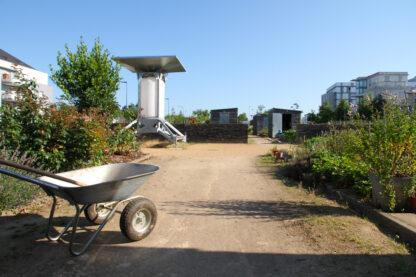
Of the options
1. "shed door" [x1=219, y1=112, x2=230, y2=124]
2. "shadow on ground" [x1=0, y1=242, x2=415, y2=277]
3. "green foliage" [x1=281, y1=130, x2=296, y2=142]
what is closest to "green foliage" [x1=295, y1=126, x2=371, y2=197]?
"shadow on ground" [x1=0, y1=242, x2=415, y2=277]

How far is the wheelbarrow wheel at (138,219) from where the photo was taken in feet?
9.64

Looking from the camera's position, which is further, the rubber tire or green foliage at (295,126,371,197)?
A: green foliage at (295,126,371,197)

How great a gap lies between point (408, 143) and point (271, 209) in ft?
6.86

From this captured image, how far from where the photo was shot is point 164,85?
52.3 feet

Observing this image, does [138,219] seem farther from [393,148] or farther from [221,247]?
[393,148]

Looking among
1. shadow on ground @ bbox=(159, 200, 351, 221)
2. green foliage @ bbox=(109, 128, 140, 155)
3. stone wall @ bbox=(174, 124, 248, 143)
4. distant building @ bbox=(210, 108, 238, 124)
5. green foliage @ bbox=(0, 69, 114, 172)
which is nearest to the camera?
shadow on ground @ bbox=(159, 200, 351, 221)

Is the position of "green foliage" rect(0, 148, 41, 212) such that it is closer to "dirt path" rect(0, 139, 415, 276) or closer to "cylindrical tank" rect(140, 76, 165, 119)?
"dirt path" rect(0, 139, 415, 276)

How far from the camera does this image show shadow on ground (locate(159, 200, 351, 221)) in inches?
156

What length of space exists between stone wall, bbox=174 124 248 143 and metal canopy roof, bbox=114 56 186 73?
528 cm

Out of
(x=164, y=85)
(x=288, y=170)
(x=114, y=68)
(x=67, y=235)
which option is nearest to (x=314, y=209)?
(x=288, y=170)

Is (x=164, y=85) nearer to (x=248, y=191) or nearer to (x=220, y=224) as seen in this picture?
(x=248, y=191)

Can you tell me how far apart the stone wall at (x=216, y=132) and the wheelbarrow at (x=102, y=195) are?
636 inches

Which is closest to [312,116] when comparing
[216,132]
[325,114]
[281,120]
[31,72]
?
[325,114]

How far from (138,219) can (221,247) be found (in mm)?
1022
